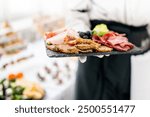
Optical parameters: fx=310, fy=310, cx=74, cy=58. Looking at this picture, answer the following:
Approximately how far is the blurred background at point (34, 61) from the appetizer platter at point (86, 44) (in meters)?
0.22

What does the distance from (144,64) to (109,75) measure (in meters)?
0.14

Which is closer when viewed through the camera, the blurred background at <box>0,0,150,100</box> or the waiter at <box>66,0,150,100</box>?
the waiter at <box>66,0,150,100</box>

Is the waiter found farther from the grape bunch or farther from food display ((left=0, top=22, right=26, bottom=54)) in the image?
food display ((left=0, top=22, right=26, bottom=54))

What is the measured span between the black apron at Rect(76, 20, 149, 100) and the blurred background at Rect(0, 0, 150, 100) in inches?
1.7

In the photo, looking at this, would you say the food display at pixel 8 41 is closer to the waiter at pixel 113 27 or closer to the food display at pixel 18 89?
the food display at pixel 18 89

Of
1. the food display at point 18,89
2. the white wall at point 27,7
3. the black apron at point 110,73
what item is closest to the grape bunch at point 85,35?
the black apron at point 110,73

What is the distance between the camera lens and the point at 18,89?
1029 mm

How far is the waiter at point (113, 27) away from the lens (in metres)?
0.80

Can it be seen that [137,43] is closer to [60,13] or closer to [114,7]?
[114,7]

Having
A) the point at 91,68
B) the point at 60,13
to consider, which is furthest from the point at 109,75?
the point at 60,13

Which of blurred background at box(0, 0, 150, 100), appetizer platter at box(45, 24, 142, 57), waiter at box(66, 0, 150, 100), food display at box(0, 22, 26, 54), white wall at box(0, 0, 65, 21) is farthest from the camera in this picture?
white wall at box(0, 0, 65, 21)

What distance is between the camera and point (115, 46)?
65cm

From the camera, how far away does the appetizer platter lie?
24.8 inches

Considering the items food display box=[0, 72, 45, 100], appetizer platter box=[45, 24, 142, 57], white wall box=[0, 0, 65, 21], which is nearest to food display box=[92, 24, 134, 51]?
appetizer platter box=[45, 24, 142, 57]
